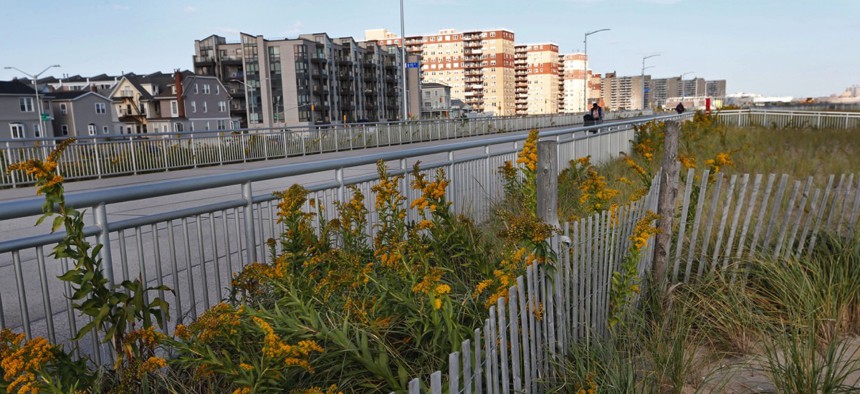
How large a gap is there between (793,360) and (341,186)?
Answer: 3858 millimetres

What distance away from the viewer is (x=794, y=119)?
3644 centimetres

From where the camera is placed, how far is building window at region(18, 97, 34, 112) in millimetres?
76312

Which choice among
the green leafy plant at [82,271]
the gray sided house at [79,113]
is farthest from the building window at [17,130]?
the green leafy plant at [82,271]

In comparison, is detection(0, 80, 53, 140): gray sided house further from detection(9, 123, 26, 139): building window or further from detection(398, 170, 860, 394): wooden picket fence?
detection(398, 170, 860, 394): wooden picket fence

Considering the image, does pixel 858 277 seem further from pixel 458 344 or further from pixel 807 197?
pixel 458 344

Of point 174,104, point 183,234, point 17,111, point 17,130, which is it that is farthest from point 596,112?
point 174,104

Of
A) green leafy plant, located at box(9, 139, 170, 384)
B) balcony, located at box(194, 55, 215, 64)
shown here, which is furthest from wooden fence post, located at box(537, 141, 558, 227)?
balcony, located at box(194, 55, 215, 64)

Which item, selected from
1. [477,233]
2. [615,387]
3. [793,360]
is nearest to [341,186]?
[477,233]

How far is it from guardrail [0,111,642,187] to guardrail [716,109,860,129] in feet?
49.9

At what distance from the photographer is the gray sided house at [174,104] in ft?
312

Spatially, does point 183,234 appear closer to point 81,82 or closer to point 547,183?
point 547,183

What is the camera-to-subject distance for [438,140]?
3516 cm

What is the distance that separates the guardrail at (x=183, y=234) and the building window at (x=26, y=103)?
78.2 m

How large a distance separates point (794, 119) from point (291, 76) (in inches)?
3139
